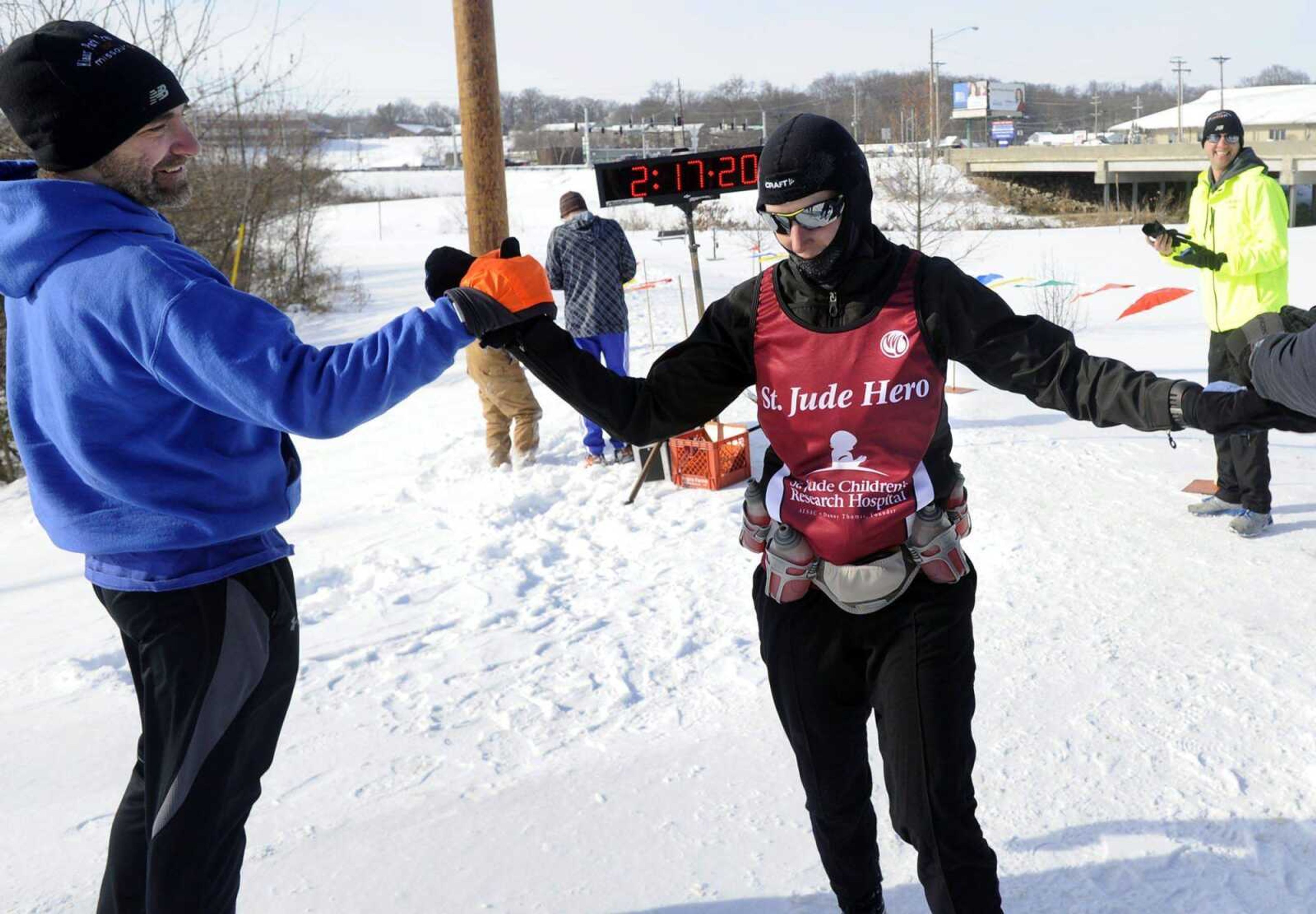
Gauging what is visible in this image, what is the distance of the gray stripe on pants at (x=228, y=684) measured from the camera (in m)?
2.09

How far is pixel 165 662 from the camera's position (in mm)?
2104

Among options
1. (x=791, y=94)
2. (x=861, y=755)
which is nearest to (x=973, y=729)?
→ (x=861, y=755)

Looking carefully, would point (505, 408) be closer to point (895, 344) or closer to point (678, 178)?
point (678, 178)

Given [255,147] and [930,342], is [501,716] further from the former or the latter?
[255,147]

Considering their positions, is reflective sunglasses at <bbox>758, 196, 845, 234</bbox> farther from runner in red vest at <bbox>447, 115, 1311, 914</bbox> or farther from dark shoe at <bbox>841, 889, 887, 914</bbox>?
dark shoe at <bbox>841, 889, 887, 914</bbox>

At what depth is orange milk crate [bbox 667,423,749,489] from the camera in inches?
273

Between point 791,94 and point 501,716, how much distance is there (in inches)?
3757

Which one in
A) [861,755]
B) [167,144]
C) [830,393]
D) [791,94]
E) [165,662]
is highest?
[791,94]

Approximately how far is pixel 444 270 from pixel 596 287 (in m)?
5.68

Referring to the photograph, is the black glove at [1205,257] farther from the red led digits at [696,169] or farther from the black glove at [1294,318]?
the red led digits at [696,169]

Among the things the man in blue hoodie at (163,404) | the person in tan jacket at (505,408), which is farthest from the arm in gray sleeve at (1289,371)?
the person in tan jacket at (505,408)

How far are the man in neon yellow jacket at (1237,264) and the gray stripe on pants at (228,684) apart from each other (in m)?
4.65

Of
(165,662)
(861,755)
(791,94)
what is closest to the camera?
(165,662)

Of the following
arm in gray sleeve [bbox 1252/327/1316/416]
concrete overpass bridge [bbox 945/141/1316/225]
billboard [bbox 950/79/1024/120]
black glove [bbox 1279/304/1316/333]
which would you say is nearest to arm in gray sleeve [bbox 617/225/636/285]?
black glove [bbox 1279/304/1316/333]
